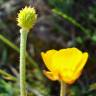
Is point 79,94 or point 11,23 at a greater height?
point 11,23

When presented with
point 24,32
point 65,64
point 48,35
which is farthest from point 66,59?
point 48,35

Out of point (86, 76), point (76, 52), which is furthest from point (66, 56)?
point (86, 76)

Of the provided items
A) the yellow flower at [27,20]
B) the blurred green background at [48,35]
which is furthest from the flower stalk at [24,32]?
the blurred green background at [48,35]

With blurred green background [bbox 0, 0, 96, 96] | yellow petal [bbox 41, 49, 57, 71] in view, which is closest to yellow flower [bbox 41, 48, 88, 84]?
yellow petal [bbox 41, 49, 57, 71]

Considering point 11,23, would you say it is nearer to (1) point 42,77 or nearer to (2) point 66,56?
(1) point 42,77

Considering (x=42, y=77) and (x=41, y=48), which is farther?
(x=41, y=48)
